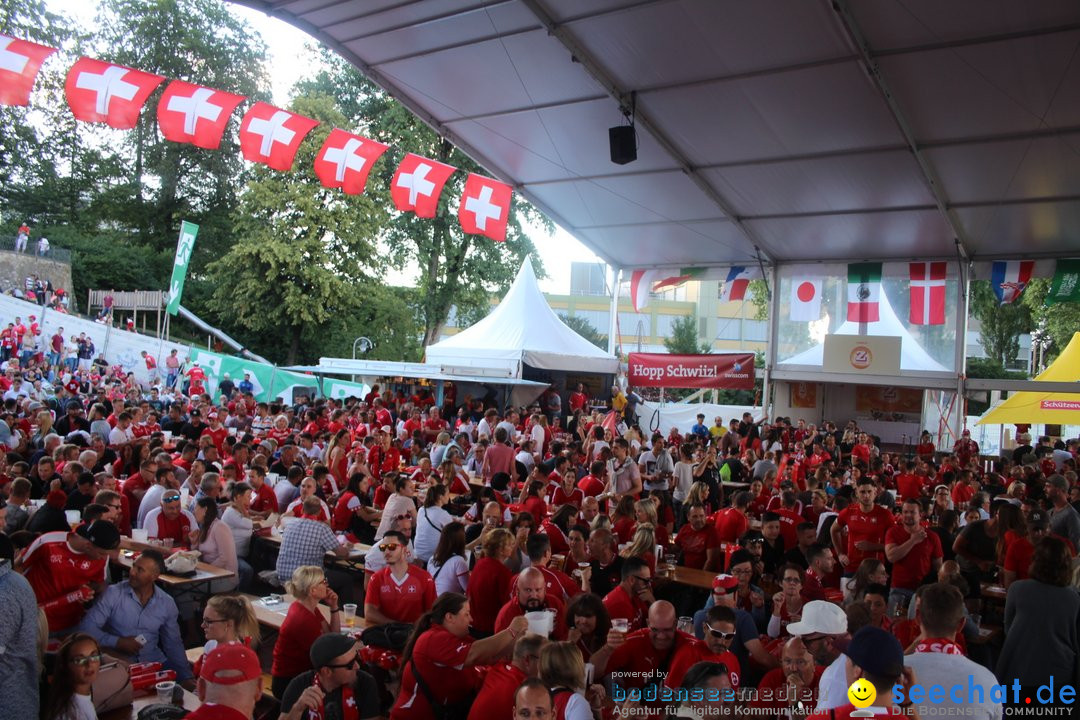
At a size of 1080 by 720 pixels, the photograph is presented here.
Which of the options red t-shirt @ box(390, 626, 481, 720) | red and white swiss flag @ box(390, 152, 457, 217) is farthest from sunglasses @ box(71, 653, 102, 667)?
red and white swiss flag @ box(390, 152, 457, 217)

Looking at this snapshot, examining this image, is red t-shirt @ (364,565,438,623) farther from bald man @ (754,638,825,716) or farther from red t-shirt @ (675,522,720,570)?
red t-shirt @ (675,522,720,570)

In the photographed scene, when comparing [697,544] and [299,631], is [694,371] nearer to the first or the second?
[697,544]

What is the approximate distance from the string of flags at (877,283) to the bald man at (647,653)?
13676 mm

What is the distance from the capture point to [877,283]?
51.8ft

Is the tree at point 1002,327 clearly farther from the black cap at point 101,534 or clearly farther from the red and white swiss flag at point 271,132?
the black cap at point 101,534

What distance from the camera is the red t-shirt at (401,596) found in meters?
4.50

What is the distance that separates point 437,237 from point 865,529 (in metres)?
23.5

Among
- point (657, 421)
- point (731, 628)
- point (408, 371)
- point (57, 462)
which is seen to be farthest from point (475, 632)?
point (657, 421)

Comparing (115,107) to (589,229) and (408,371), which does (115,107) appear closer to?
(408,371)

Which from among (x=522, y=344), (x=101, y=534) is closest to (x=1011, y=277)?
(x=522, y=344)

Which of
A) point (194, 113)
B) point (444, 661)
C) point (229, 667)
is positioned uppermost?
point (194, 113)

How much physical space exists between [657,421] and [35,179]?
29.7 meters

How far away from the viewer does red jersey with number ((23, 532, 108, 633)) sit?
14.1 ft

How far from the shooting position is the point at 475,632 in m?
4.73
